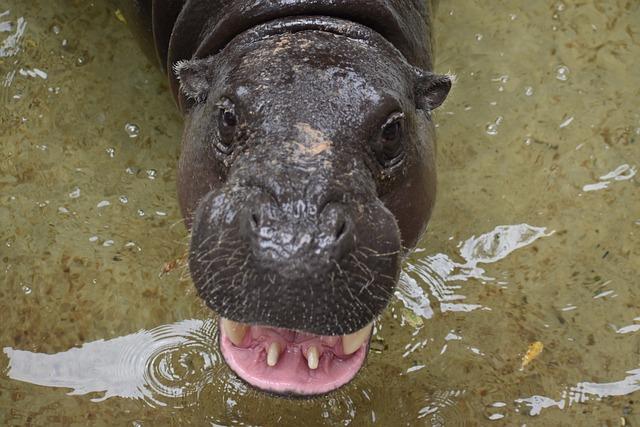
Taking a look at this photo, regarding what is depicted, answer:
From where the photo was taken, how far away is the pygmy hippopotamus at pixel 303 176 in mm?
3330

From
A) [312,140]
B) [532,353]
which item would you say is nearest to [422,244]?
[532,353]

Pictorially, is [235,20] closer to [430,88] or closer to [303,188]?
[430,88]

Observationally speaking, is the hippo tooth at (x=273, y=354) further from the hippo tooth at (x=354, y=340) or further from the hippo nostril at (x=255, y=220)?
the hippo nostril at (x=255, y=220)

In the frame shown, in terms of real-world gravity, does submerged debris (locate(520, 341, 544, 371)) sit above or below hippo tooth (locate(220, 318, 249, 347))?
below

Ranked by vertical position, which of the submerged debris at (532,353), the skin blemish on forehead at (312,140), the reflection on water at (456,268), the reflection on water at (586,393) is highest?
the skin blemish on forehead at (312,140)

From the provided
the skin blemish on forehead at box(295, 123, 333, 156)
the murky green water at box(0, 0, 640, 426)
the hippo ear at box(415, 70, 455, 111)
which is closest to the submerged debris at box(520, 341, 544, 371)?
the murky green water at box(0, 0, 640, 426)

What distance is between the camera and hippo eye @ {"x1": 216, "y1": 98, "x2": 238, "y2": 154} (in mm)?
3795

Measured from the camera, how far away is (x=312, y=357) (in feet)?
12.1

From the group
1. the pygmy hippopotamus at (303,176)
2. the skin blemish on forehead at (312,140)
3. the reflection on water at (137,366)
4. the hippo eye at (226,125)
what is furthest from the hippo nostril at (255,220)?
the reflection on water at (137,366)

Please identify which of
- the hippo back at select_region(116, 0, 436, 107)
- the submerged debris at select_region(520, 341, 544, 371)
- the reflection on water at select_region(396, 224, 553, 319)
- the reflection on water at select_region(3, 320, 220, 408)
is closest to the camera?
the hippo back at select_region(116, 0, 436, 107)

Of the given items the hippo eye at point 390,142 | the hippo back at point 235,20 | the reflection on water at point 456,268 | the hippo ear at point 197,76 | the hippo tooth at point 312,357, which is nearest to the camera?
the hippo tooth at point 312,357

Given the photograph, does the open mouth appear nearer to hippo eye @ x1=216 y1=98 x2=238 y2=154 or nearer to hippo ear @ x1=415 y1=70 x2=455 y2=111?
hippo eye @ x1=216 y1=98 x2=238 y2=154

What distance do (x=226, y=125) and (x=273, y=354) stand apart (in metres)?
0.98

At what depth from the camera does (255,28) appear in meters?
4.30
